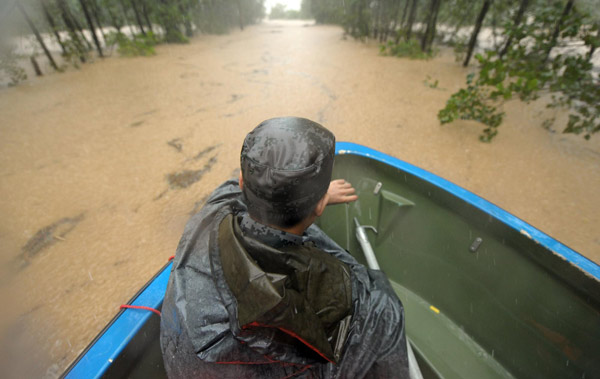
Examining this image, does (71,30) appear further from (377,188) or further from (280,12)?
(280,12)

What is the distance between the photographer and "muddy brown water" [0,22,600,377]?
2207 millimetres

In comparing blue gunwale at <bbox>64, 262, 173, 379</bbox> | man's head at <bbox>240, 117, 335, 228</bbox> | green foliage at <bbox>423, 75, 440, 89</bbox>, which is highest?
man's head at <bbox>240, 117, 335, 228</bbox>

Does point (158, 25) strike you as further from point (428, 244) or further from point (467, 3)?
point (428, 244)

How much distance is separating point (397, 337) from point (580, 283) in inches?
35.7

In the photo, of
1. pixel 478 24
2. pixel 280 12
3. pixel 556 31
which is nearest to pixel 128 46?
pixel 478 24

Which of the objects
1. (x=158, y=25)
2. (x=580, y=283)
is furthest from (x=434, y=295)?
(x=158, y=25)

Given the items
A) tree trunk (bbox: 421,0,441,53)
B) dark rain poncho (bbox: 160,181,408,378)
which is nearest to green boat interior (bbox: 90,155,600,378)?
dark rain poncho (bbox: 160,181,408,378)

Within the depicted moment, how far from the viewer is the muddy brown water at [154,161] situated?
221 centimetres

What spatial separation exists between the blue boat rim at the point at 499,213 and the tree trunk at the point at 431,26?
6.92m

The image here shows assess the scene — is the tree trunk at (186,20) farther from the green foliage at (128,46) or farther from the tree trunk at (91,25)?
the tree trunk at (91,25)

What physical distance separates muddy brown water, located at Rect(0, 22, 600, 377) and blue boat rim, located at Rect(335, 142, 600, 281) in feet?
5.53

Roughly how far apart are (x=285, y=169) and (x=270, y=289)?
0.30 metres

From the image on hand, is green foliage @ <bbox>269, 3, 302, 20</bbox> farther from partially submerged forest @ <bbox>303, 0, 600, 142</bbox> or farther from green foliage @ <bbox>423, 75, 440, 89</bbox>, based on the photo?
green foliage @ <bbox>423, 75, 440, 89</bbox>

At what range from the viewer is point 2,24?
157cm
